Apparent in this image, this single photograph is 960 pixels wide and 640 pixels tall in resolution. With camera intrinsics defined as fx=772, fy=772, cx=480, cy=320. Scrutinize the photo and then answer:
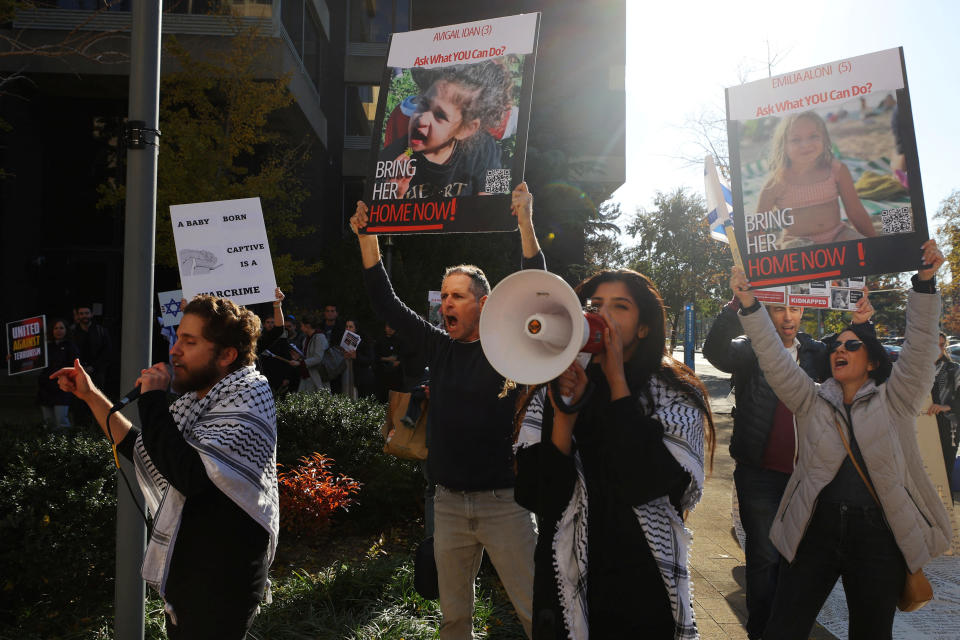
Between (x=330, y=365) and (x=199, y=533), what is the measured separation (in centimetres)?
964

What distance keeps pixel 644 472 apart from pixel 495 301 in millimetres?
633

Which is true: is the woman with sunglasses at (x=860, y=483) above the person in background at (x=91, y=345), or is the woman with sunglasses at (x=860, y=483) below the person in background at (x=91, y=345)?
below

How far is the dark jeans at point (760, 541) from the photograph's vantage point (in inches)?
174

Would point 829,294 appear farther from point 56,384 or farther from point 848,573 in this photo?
point 56,384

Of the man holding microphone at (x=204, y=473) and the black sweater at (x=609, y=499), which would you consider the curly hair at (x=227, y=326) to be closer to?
the man holding microphone at (x=204, y=473)

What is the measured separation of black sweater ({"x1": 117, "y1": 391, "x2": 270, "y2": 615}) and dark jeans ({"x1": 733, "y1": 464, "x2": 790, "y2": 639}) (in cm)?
298

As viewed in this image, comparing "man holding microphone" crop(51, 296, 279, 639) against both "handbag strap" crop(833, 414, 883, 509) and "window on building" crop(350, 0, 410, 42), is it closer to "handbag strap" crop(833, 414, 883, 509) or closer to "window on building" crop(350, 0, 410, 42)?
"handbag strap" crop(833, 414, 883, 509)

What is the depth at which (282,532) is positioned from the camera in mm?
A: 5766

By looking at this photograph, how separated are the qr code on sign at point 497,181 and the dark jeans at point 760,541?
2210mm

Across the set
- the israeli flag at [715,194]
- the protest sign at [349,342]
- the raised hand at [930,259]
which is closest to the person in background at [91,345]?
the protest sign at [349,342]

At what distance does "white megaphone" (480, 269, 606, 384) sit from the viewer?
78.4 inches

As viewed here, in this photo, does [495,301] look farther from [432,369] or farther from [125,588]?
[125,588]

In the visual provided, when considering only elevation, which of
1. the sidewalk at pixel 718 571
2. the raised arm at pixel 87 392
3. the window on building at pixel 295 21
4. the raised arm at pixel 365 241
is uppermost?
the window on building at pixel 295 21

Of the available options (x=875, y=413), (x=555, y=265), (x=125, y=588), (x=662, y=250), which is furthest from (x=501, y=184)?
(x=662, y=250)
